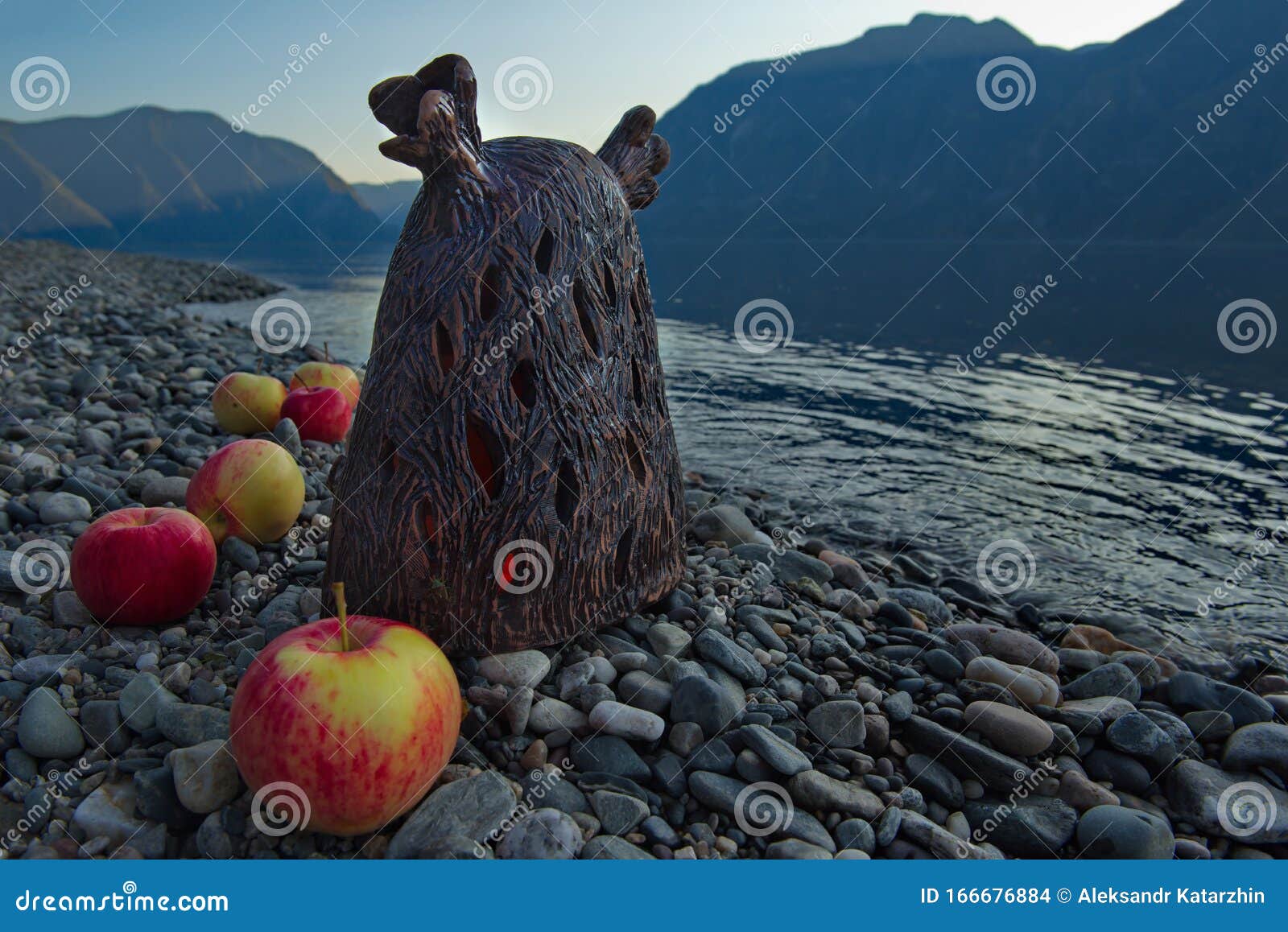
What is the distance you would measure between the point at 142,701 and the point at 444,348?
1729 millimetres

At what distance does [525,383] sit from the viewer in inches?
122

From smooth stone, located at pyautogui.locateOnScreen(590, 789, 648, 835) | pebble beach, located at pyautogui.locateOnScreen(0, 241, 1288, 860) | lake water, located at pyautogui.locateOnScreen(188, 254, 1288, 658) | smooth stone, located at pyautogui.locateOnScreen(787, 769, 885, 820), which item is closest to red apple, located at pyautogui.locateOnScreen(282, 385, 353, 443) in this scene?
pebble beach, located at pyautogui.locateOnScreen(0, 241, 1288, 860)

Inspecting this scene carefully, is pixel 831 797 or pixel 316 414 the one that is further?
pixel 316 414

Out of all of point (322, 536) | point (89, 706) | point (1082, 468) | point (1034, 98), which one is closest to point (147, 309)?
point (322, 536)

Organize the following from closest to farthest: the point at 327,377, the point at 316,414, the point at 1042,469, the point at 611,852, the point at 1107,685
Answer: the point at 611,852, the point at 1107,685, the point at 316,414, the point at 327,377, the point at 1042,469

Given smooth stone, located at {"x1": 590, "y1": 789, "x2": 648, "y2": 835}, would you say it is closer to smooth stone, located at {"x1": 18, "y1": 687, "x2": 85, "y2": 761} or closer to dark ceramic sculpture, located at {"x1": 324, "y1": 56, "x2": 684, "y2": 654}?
Result: dark ceramic sculpture, located at {"x1": 324, "y1": 56, "x2": 684, "y2": 654}

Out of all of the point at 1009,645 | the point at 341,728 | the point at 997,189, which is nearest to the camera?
the point at 341,728

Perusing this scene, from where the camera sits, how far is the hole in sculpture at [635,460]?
11.1ft

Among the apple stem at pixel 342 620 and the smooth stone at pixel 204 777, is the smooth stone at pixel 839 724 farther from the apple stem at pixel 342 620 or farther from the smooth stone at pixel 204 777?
the smooth stone at pixel 204 777

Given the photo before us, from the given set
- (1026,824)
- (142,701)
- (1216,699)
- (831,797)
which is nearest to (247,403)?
(142,701)

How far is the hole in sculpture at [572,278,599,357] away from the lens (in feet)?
10.5

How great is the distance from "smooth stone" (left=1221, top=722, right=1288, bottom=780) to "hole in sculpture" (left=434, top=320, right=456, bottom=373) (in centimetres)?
343

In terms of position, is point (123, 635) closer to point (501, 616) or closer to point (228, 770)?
point (228, 770)

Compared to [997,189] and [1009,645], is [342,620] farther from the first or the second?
[997,189]
